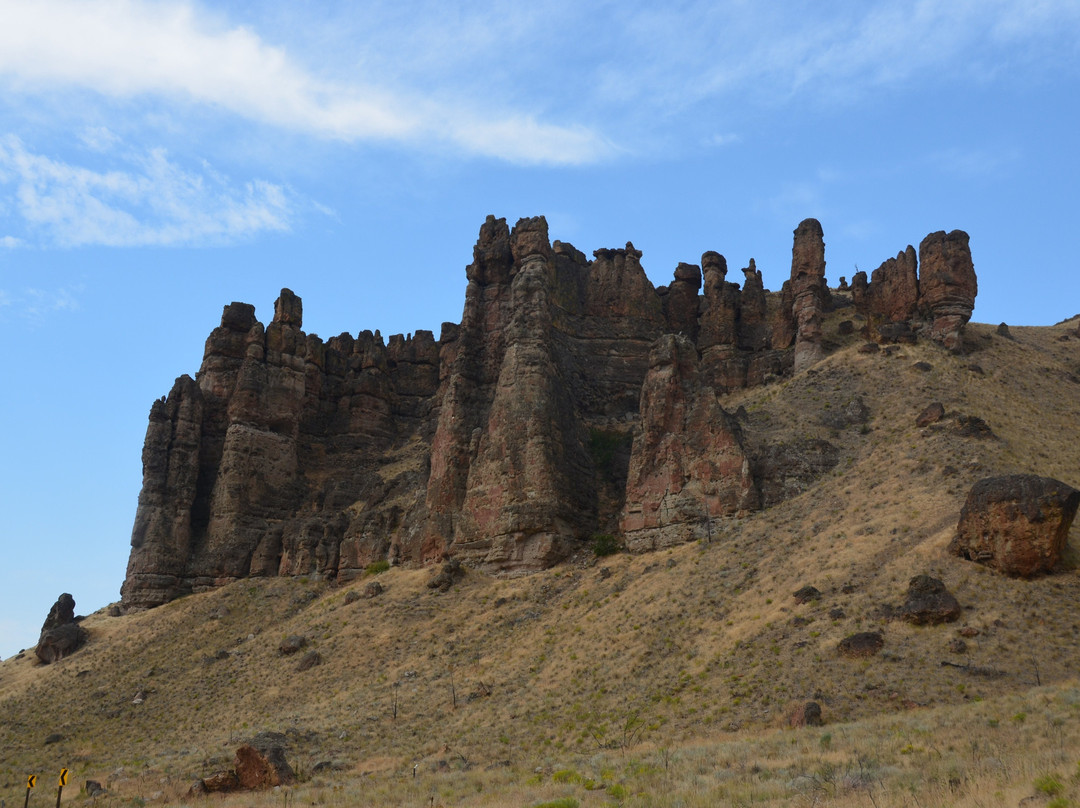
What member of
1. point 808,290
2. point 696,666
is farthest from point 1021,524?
point 808,290

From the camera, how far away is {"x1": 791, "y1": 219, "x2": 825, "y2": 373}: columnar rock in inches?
2948

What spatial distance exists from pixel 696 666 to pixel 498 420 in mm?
29413

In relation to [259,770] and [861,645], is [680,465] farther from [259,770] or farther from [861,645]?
[259,770]

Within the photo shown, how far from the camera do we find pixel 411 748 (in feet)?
138

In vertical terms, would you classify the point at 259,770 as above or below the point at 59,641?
below

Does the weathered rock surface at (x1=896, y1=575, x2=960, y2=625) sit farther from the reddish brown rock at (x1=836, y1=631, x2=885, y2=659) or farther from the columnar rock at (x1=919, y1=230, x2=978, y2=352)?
the columnar rock at (x1=919, y1=230, x2=978, y2=352)

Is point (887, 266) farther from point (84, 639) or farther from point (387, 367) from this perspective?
point (84, 639)

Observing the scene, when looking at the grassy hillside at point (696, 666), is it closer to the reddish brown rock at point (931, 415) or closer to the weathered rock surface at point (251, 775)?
the reddish brown rock at point (931, 415)

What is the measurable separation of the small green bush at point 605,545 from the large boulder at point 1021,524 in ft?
82.2

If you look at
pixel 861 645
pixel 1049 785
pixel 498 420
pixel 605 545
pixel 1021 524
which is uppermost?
pixel 498 420

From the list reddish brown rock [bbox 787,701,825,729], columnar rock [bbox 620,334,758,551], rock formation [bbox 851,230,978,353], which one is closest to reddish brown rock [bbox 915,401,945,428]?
columnar rock [bbox 620,334,758,551]

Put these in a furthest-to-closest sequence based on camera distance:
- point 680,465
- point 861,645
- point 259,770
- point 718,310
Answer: point 718,310 < point 680,465 < point 259,770 < point 861,645

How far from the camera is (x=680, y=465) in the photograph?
60250mm

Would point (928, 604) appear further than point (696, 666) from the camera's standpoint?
No
